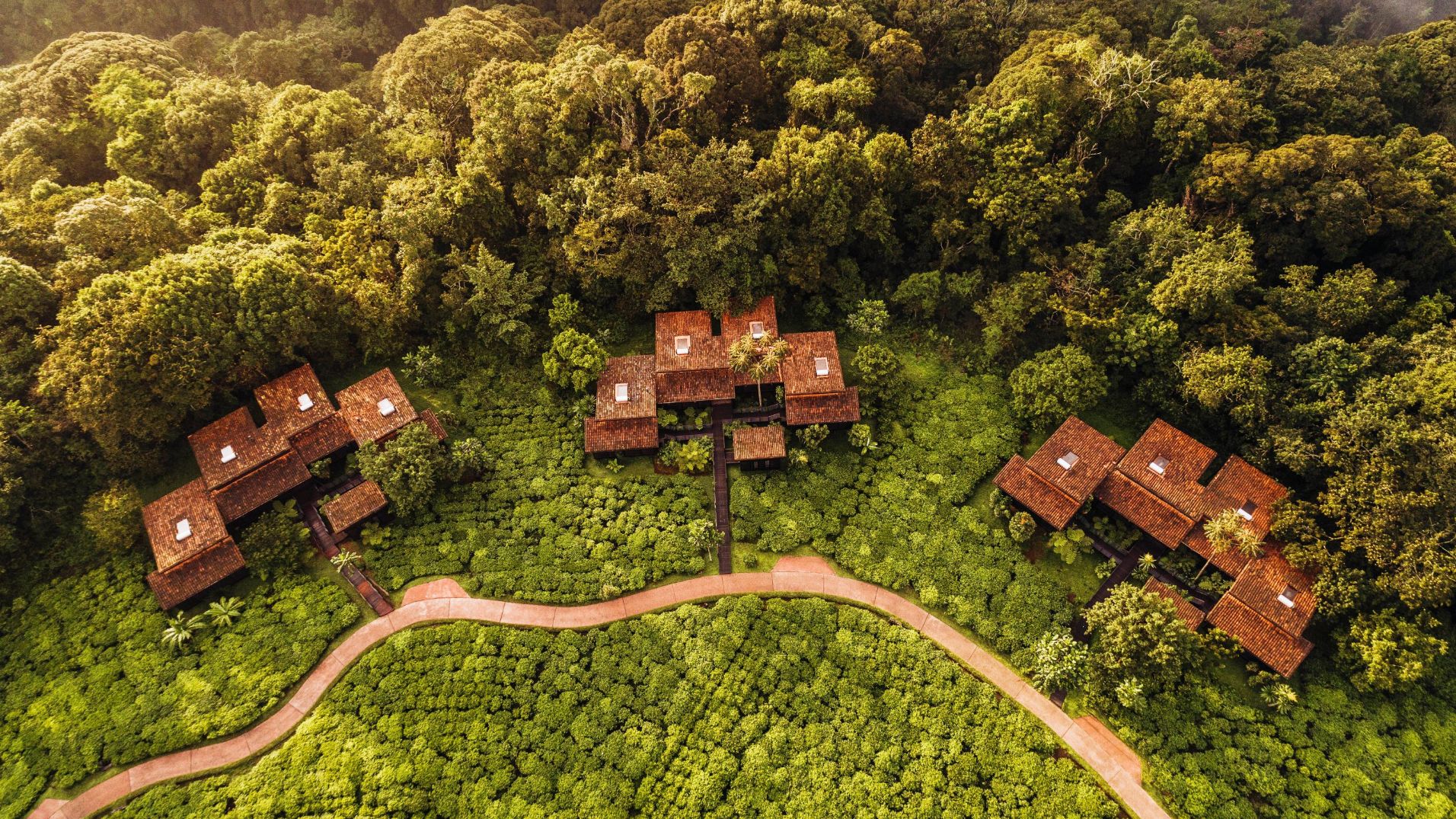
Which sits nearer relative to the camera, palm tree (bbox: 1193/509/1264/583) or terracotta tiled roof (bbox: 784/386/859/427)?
palm tree (bbox: 1193/509/1264/583)

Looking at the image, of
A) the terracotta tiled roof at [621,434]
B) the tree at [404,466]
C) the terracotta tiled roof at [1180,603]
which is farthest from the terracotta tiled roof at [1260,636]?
the tree at [404,466]

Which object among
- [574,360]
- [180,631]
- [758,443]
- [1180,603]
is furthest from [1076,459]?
[180,631]

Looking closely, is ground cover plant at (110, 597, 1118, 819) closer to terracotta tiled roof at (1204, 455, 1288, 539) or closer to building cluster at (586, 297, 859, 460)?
building cluster at (586, 297, 859, 460)

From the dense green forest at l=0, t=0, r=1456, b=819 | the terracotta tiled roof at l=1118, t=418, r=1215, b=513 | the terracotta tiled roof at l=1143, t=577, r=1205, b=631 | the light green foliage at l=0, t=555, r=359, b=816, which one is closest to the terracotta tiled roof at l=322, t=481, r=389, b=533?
the dense green forest at l=0, t=0, r=1456, b=819

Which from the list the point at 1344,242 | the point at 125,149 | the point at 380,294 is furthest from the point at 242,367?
the point at 1344,242

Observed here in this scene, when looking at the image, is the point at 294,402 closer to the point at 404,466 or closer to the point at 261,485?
the point at 261,485

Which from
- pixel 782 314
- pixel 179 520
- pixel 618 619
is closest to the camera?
pixel 179 520
